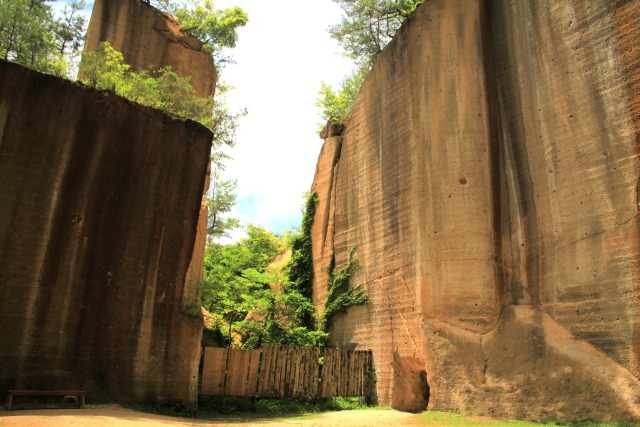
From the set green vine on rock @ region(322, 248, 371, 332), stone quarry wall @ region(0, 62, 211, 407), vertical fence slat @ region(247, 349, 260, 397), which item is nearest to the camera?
stone quarry wall @ region(0, 62, 211, 407)

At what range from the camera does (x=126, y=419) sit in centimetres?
843

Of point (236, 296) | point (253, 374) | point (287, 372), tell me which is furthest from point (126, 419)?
point (236, 296)

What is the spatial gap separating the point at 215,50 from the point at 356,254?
534 inches

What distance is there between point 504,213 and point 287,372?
727cm

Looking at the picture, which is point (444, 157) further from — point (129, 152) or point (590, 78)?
point (129, 152)

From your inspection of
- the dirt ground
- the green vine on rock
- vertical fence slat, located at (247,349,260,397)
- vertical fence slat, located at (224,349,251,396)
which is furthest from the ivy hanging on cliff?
the dirt ground

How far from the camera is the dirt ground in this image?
24.6 ft

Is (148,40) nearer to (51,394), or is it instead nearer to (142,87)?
(142,87)

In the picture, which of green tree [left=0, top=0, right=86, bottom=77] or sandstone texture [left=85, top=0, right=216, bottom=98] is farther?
sandstone texture [left=85, top=0, right=216, bottom=98]

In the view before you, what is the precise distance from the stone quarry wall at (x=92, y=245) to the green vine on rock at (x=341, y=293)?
634 cm

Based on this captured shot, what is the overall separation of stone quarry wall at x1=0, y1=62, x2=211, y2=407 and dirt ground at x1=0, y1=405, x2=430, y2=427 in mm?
1194

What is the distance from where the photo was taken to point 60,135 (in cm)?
1077

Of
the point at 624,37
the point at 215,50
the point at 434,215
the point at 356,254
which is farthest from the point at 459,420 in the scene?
the point at 215,50

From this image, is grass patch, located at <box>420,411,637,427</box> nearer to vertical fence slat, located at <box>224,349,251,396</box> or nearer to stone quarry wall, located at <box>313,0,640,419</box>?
stone quarry wall, located at <box>313,0,640,419</box>
